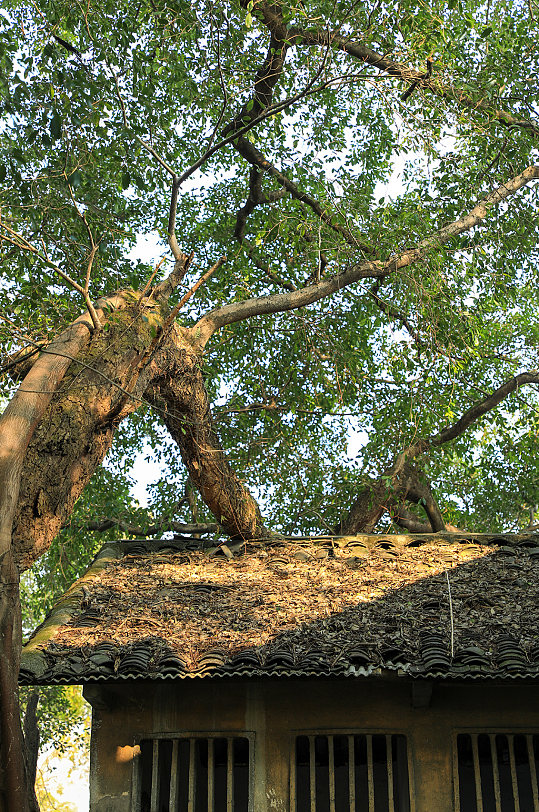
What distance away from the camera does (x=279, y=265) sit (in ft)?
50.6

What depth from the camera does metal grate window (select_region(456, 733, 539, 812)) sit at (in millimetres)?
6812

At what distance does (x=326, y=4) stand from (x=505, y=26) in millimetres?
3538

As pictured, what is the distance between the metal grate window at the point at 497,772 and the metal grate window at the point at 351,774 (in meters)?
0.51

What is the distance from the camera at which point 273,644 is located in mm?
6836

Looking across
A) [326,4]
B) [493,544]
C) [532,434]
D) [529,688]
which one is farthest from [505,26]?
[529,688]

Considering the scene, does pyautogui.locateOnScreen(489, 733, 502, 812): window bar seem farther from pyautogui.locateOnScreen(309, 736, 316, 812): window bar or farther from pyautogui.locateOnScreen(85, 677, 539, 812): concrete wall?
pyautogui.locateOnScreen(309, 736, 316, 812): window bar

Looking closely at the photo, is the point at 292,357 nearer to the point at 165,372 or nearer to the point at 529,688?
the point at 165,372

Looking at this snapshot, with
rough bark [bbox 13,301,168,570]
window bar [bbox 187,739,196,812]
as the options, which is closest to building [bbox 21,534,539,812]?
window bar [bbox 187,739,196,812]

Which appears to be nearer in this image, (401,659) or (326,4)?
(401,659)

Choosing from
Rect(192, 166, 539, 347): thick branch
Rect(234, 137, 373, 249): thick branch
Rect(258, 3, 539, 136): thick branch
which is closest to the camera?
Rect(192, 166, 539, 347): thick branch

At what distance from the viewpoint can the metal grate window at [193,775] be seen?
23.0 ft

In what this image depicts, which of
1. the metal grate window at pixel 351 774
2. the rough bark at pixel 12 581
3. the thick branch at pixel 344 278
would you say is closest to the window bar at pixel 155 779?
the metal grate window at pixel 351 774

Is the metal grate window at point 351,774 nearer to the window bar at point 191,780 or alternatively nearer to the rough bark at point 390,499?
the window bar at point 191,780

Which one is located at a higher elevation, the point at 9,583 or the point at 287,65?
the point at 287,65
